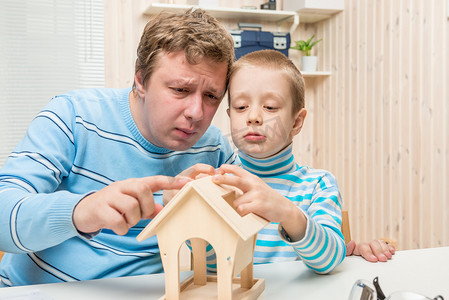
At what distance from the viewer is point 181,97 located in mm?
1109

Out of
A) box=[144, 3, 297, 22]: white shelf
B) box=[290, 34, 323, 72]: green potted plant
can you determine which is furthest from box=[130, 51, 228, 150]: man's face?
box=[290, 34, 323, 72]: green potted plant

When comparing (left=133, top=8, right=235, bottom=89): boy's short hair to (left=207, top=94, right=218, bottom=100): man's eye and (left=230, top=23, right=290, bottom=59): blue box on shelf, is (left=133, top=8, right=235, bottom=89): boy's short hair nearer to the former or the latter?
(left=207, top=94, right=218, bottom=100): man's eye

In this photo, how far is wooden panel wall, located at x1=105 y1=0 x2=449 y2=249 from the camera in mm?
2396

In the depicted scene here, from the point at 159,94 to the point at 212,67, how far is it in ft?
0.48

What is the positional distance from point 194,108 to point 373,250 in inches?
20.9

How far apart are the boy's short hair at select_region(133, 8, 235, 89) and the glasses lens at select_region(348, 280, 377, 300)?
0.64 metres

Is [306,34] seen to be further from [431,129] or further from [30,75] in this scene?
[30,75]

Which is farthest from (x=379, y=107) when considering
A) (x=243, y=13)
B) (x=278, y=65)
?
(x=278, y=65)

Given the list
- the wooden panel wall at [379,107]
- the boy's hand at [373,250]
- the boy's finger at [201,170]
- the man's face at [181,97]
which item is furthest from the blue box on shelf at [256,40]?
the boy's finger at [201,170]

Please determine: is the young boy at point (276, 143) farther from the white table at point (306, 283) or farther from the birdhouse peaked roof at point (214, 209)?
the birdhouse peaked roof at point (214, 209)

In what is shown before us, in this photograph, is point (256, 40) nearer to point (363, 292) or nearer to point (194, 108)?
point (194, 108)

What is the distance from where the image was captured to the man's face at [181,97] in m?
1.09

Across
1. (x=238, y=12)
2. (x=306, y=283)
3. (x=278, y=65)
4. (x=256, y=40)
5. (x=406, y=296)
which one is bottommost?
(x=306, y=283)

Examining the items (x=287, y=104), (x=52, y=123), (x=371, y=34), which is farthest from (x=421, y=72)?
(x=52, y=123)
